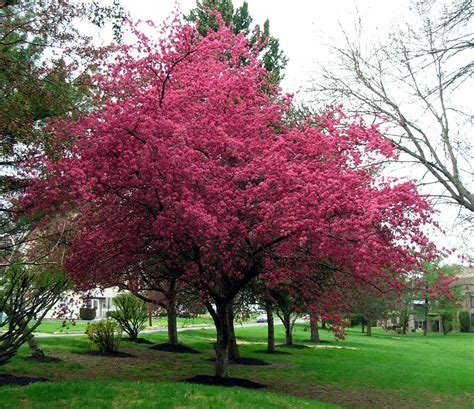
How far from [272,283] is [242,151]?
308 cm

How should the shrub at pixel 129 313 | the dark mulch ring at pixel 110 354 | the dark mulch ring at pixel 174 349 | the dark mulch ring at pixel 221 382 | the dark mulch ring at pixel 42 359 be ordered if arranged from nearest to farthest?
1. the dark mulch ring at pixel 221 382
2. the dark mulch ring at pixel 42 359
3. the dark mulch ring at pixel 110 354
4. the dark mulch ring at pixel 174 349
5. the shrub at pixel 129 313

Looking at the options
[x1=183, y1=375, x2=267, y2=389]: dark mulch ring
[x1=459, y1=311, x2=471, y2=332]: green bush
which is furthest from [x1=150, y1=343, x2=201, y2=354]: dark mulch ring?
[x1=459, y1=311, x2=471, y2=332]: green bush

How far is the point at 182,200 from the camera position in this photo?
33.1 ft

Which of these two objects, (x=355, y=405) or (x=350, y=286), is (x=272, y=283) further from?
(x=355, y=405)

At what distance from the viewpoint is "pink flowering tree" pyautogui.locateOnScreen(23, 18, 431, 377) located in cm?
1027

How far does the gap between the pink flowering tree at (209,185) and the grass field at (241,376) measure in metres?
2.76

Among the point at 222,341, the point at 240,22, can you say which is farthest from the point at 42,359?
the point at 240,22

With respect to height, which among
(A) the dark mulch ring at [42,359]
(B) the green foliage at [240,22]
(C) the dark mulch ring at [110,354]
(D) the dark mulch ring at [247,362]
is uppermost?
(B) the green foliage at [240,22]

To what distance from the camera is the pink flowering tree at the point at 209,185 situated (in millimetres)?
10273

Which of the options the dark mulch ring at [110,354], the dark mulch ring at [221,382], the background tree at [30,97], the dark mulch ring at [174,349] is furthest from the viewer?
the dark mulch ring at [174,349]

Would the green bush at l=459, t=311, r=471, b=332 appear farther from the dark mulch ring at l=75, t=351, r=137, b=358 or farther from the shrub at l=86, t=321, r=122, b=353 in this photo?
the shrub at l=86, t=321, r=122, b=353

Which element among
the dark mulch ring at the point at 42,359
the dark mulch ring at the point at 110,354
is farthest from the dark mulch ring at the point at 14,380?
the dark mulch ring at the point at 110,354

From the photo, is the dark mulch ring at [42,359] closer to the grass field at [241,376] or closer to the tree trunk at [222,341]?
the grass field at [241,376]

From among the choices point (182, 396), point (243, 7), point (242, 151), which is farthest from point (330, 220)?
point (243, 7)
